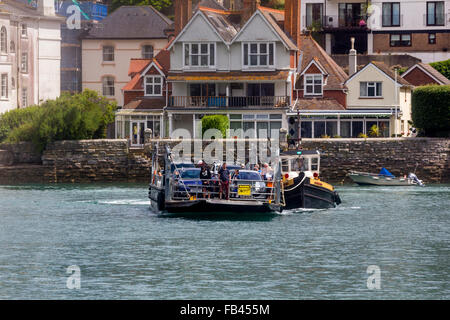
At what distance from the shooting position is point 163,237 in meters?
41.6

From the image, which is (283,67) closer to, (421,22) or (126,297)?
(421,22)

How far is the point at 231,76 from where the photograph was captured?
83.5m

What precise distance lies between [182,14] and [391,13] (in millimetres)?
26055

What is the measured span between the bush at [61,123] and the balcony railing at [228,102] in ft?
25.7

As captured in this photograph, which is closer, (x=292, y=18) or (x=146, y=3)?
(x=292, y=18)

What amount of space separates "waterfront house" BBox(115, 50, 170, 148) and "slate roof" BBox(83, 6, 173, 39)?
594 inches

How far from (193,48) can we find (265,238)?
1755 inches

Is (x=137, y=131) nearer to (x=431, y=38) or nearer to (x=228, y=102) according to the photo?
(x=228, y=102)

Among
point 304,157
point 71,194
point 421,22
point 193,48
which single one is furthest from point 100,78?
point 304,157

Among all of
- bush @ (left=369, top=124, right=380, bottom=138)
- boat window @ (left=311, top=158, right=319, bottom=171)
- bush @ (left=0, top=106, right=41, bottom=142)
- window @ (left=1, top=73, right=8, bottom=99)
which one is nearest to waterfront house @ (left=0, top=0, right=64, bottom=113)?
window @ (left=1, top=73, right=8, bottom=99)

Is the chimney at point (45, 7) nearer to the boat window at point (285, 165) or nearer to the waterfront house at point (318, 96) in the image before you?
the waterfront house at point (318, 96)

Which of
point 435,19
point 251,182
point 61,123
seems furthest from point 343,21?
point 251,182

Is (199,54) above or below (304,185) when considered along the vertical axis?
above

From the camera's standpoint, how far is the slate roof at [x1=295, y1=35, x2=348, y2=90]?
279ft
